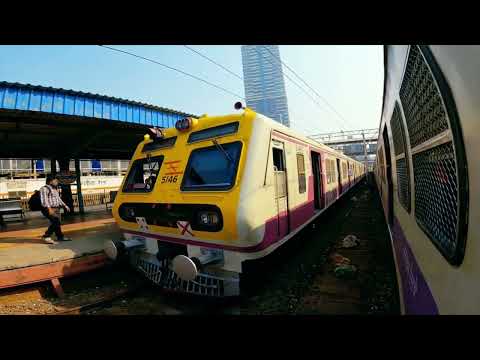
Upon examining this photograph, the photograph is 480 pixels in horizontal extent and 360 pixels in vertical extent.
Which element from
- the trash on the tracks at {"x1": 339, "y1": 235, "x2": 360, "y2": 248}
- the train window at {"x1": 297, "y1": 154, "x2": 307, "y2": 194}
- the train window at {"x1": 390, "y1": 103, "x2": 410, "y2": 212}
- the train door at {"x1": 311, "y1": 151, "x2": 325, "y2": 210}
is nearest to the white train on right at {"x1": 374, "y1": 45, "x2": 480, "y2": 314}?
the train window at {"x1": 390, "y1": 103, "x2": 410, "y2": 212}

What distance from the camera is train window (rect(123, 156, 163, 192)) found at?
486 centimetres

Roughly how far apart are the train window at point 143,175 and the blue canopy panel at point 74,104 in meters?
4.51

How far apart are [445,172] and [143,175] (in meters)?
5.11

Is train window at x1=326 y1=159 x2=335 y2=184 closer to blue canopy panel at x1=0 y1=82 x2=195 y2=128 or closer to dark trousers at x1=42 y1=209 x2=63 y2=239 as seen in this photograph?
blue canopy panel at x1=0 y1=82 x2=195 y2=128

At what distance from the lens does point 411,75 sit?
6.37 feet

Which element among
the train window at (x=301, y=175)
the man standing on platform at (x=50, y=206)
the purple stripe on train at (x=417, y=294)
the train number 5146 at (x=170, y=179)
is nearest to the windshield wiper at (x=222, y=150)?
the train number 5146 at (x=170, y=179)

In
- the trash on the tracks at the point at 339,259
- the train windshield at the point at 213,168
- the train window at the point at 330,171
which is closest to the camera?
the train windshield at the point at 213,168

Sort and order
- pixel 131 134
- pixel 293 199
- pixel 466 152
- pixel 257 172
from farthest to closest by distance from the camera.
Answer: pixel 131 134 < pixel 293 199 < pixel 257 172 < pixel 466 152

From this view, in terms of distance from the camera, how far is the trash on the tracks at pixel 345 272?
15.6 ft

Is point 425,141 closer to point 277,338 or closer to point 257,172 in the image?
point 277,338

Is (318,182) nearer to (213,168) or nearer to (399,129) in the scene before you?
(213,168)

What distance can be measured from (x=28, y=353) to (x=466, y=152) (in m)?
2.01

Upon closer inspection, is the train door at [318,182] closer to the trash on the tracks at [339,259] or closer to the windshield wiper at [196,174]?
the trash on the tracks at [339,259]
